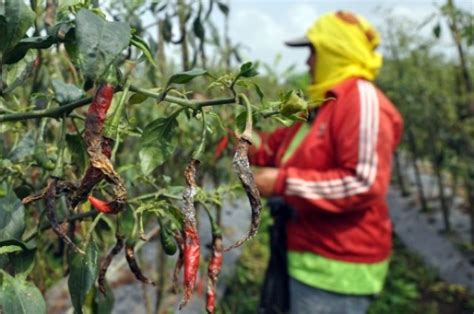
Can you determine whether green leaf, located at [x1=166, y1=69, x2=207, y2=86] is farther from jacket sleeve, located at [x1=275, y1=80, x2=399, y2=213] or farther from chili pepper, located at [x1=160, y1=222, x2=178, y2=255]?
jacket sleeve, located at [x1=275, y1=80, x2=399, y2=213]

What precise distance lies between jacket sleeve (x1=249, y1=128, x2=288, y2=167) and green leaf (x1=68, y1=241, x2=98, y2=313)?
1537mm

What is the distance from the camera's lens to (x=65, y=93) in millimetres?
613

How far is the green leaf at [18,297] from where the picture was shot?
62 centimetres

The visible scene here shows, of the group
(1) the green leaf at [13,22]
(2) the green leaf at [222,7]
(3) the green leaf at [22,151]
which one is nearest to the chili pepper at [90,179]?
(1) the green leaf at [13,22]

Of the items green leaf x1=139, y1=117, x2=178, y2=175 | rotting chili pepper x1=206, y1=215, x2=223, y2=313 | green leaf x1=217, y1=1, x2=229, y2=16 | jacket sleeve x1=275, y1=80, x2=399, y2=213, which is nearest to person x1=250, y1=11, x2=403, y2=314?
jacket sleeve x1=275, y1=80, x2=399, y2=213

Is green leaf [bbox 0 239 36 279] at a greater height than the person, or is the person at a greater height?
green leaf [bbox 0 239 36 279]

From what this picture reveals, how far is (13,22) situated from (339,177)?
131cm

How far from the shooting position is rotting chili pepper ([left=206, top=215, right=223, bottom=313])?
69 cm

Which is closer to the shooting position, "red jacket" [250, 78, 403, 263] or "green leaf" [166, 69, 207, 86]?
"green leaf" [166, 69, 207, 86]

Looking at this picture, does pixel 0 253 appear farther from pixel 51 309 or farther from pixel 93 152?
pixel 51 309

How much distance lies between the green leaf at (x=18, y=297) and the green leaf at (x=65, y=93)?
16cm

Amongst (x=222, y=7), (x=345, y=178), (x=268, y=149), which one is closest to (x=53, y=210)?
(x=222, y=7)

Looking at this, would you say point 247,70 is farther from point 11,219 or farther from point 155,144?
point 11,219

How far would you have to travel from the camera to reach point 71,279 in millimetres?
669
